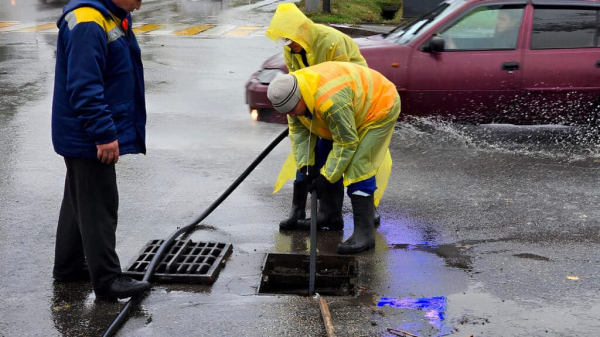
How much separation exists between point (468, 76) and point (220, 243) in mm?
3800

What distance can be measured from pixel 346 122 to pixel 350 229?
122cm

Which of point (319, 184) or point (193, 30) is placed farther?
point (193, 30)

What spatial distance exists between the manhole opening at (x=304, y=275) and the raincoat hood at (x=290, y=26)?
1494 millimetres

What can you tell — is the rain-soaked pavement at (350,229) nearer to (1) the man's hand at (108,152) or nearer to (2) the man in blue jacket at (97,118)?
(2) the man in blue jacket at (97,118)

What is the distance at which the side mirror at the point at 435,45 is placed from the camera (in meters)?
8.13

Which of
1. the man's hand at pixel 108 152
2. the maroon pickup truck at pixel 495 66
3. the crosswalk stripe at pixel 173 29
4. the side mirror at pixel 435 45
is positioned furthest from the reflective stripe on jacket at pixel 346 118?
the crosswalk stripe at pixel 173 29

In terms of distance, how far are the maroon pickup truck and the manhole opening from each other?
9.98ft

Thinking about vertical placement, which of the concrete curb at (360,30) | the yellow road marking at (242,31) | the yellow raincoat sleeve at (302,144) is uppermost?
the yellow raincoat sleeve at (302,144)

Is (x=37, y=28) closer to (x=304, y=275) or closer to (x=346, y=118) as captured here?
(x=304, y=275)

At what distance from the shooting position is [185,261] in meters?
5.14

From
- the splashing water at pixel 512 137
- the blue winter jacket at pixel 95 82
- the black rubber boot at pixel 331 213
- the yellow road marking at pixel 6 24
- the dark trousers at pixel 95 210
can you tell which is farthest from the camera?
the yellow road marking at pixel 6 24

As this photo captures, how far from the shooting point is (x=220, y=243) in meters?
5.50

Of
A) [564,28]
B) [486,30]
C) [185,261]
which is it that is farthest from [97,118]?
[564,28]

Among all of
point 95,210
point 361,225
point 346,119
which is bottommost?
point 361,225
